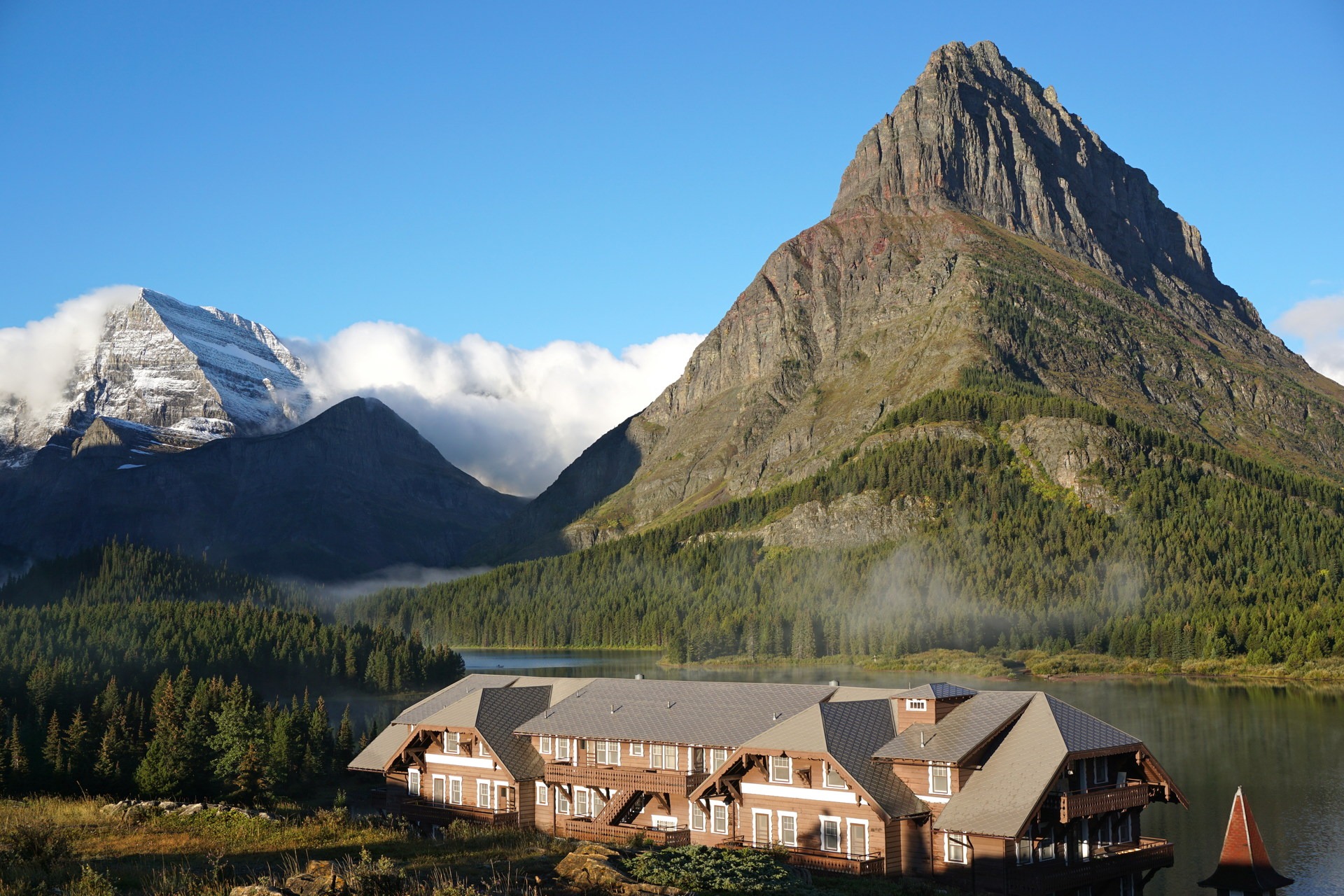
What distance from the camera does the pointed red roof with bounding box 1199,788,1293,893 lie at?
188ft

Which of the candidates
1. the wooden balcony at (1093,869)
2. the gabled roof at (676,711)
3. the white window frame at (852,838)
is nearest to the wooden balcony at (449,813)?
the gabled roof at (676,711)

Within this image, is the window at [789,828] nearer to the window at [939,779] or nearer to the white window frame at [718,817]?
the white window frame at [718,817]

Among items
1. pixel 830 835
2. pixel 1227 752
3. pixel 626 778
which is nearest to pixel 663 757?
pixel 626 778

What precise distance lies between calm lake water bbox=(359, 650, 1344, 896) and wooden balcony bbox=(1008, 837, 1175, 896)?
8.77 metres

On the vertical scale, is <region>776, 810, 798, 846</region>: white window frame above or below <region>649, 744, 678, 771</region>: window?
below

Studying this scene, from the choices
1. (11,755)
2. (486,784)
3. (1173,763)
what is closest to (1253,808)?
(1173,763)

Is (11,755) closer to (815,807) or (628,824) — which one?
(628,824)

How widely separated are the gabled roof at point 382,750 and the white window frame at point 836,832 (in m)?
30.1

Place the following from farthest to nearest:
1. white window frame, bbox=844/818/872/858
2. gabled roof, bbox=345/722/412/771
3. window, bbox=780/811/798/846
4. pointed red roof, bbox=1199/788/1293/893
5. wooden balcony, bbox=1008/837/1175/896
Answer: gabled roof, bbox=345/722/412/771 → pointed red roof, bbox=1199/788/1293/893 → window, bbox=780/811/798/846 → white window frame, bbox=844/818/872/858 → wooden balcony, bbox=1008/837/1175/896

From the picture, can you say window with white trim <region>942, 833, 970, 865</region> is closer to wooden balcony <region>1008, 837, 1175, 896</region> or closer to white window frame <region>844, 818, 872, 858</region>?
wooden balcony <region>1008, 837, 1175, 896</region>

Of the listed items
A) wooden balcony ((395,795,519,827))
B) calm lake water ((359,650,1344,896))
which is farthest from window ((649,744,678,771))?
calm lake water ((359,650,1344,896))

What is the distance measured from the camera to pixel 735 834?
5719 cm

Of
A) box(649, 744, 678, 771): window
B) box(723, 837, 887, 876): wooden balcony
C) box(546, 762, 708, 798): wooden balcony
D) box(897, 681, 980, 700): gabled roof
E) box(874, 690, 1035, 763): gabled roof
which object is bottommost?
box(723, 837, 887, 876): wooden balcony

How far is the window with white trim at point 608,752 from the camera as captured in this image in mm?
64250
